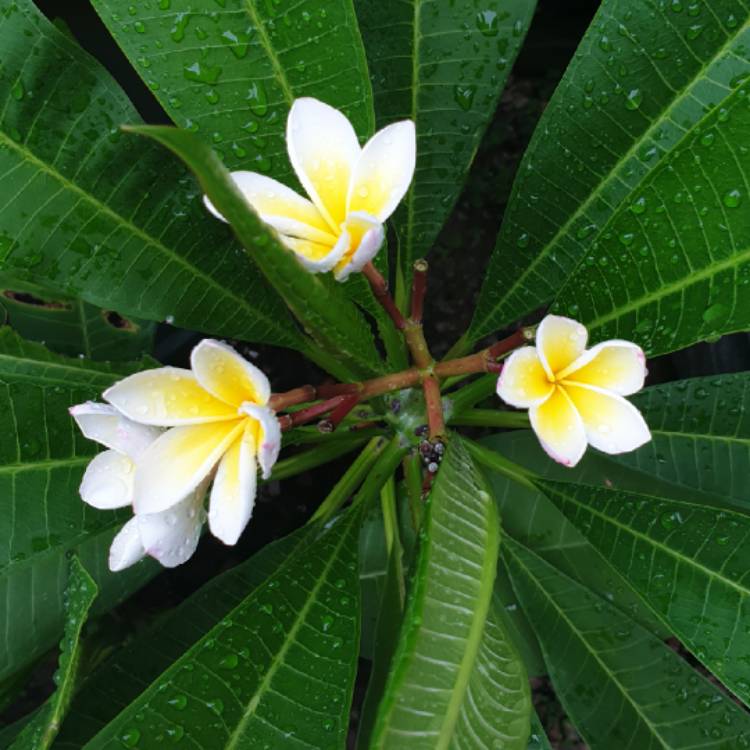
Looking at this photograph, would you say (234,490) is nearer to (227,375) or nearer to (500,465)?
(227,375)

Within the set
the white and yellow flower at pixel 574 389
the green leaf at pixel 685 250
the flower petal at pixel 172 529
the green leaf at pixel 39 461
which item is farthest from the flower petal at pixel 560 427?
the green leaf at pixel 39 461

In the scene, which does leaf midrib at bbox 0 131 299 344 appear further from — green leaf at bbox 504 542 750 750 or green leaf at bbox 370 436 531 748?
green leaf at bbox 504 542 750 750

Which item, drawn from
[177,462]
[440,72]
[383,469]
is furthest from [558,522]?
[177,462]

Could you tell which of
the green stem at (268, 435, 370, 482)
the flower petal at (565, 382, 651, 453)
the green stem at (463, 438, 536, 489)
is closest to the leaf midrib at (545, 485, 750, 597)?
the green stem at (463, 438, 536, 489)

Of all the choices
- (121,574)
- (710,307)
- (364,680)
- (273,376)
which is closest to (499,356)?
(710,307)

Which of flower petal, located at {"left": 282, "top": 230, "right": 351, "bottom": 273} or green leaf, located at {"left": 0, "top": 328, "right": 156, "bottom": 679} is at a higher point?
flower petal, located at {"left": 282, "top": 230, "right": 351, "bottom": 273}

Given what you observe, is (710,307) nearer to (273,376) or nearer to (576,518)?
(576,518)

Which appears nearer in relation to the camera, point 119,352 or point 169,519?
point 169,519
